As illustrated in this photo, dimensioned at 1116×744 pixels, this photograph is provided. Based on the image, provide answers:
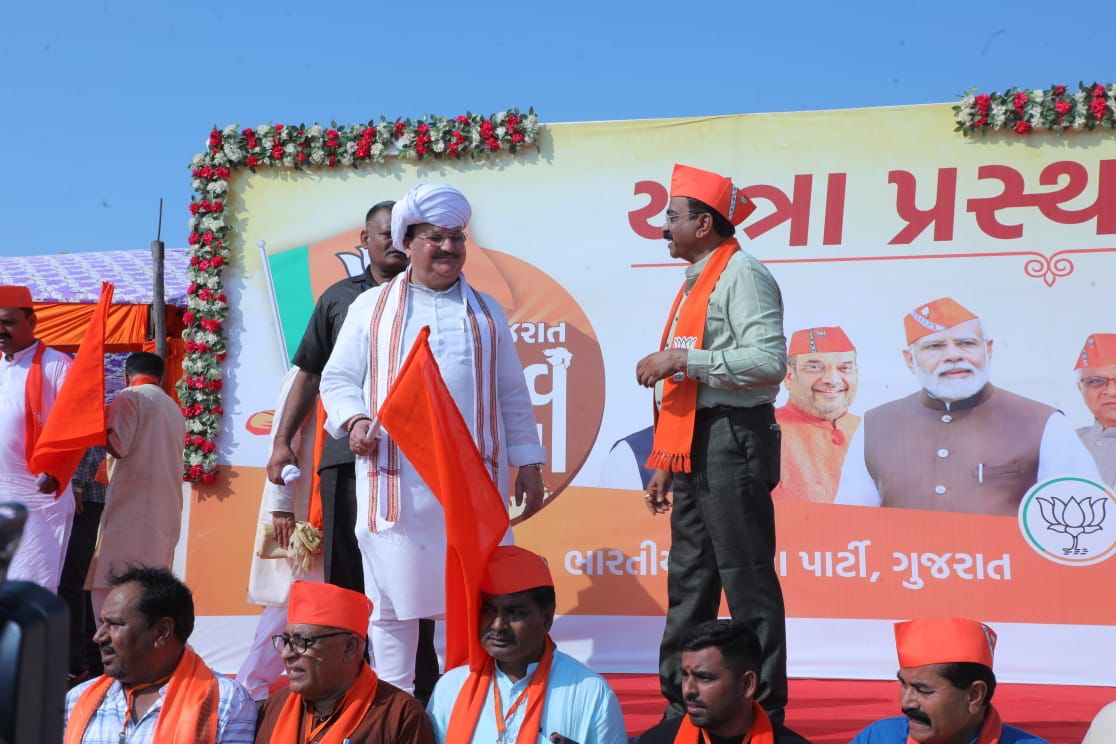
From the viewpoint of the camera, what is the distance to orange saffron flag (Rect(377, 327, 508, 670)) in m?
3.58

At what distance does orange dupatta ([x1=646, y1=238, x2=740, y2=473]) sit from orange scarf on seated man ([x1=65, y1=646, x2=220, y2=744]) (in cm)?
144

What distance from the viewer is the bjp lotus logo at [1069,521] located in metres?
6.22

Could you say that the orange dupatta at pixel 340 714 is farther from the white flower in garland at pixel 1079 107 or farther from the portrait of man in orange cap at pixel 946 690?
the white flower in garland at pixel 1079 107

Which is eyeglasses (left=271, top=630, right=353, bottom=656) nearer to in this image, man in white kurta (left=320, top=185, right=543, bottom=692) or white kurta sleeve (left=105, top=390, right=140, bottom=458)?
man in white kurta (left=320, top=185, right=543, bottom=692)

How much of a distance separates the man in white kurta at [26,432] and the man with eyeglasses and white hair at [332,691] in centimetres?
232

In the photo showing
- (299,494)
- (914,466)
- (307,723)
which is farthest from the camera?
(914,466)

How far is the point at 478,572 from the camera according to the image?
358 cm

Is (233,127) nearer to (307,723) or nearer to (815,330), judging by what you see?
(815,330)

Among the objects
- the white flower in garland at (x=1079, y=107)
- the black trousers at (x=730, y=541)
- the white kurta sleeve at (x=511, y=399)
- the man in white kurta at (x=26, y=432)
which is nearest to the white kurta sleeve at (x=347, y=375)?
the white kurta sleeve at (x=511, y=399)

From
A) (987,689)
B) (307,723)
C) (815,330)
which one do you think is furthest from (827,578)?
(307,723)

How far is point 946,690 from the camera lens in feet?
10.3

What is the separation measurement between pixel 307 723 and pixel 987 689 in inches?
69.5

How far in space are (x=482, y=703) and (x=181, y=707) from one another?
2.61 ft

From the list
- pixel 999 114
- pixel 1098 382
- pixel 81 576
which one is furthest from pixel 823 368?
pixel 81 576
